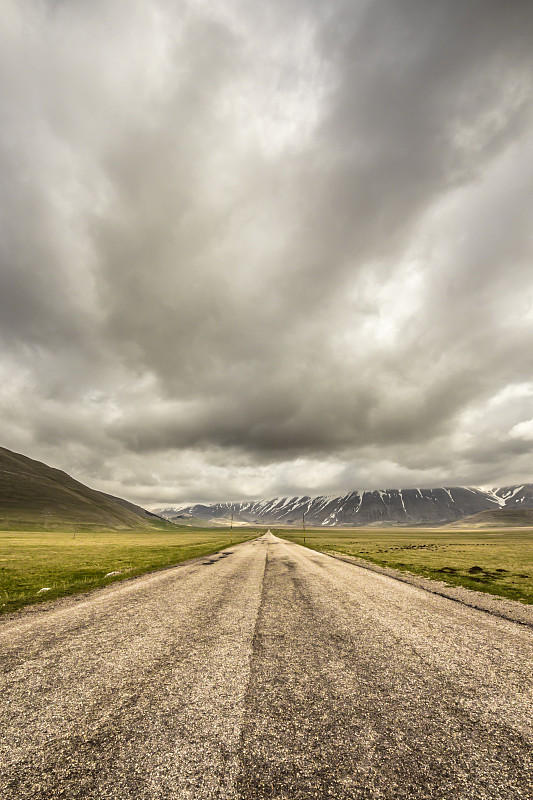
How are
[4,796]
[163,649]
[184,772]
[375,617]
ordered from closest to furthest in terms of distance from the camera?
1. [4,796]
2. [184,772]
3. [163,649]
4. [375,617]

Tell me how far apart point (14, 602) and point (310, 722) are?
1706 cm

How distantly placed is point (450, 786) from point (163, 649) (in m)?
7.64

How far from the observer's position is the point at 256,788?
4.36m

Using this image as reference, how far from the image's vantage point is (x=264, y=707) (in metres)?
6.44

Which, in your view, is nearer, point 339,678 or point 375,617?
point 339,678

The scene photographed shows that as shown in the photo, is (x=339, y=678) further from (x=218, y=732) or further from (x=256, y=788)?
(x=256, y=788)

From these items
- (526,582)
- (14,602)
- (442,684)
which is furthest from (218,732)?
(526,582)

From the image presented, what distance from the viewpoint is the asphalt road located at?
452 centimetres

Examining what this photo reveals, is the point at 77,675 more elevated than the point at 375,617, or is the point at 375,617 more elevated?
the point at 77,675

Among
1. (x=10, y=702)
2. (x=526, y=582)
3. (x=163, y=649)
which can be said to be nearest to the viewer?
(x=10, y=702)

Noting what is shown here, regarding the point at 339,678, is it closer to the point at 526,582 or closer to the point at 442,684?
the point at 442,684

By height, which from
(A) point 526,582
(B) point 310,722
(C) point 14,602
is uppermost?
(B) point 310,722

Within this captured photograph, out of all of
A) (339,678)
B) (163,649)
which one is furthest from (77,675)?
(339,678)

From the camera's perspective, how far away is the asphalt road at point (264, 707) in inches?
178
